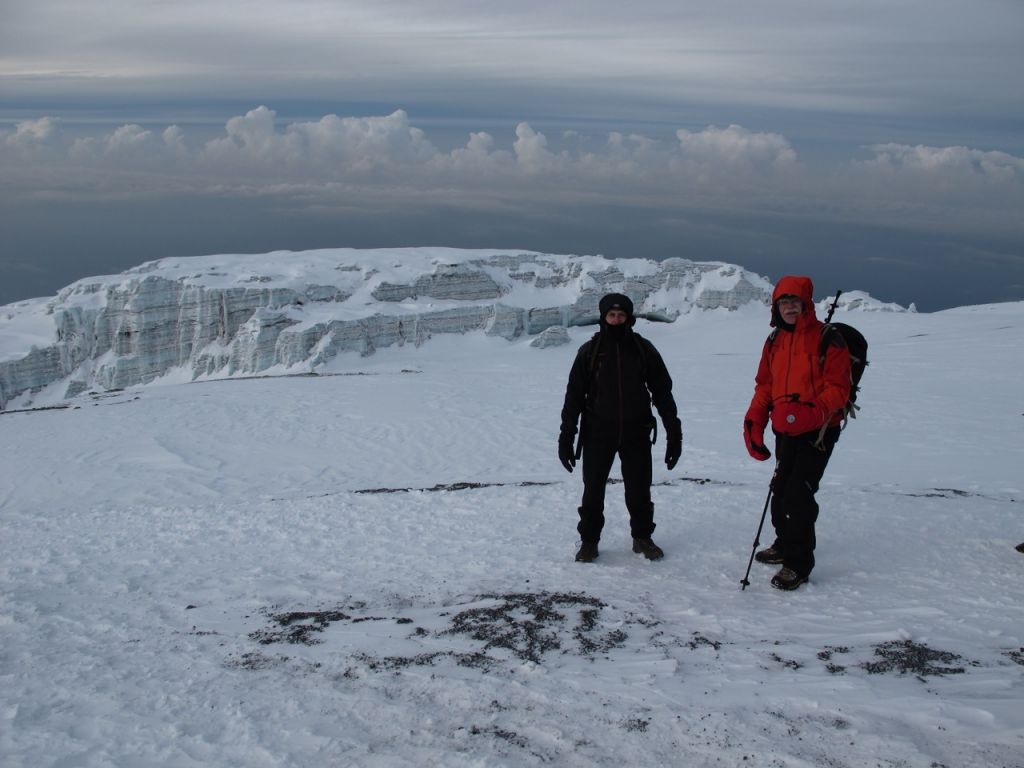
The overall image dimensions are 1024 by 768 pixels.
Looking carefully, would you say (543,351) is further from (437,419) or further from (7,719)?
(7,719)

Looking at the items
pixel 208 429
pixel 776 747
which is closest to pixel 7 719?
pixel 776 747

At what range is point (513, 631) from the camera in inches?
213

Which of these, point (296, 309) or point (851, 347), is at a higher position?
point (851, 347)

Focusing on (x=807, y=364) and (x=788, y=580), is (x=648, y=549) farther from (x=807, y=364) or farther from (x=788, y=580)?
(x=807, y=364)

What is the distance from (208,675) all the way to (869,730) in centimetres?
366

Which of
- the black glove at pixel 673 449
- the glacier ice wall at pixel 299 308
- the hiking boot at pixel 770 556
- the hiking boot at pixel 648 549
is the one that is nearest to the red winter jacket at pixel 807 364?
the black glove at pixel 673 449

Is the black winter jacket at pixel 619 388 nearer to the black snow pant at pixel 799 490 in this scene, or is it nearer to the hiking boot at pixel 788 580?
the black snow pant at pixel 799 490

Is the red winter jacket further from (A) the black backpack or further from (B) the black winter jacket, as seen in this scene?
(B) the black winter jacket

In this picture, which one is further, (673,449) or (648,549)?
(648,549)

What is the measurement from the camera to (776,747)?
379 cm

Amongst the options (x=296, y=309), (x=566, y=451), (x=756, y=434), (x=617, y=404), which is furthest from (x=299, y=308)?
(x=756, y=434)

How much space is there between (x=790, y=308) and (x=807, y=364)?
1.44 ft

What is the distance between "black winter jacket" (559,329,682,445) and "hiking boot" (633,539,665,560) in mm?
1051

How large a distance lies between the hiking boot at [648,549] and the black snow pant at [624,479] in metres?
0.05
